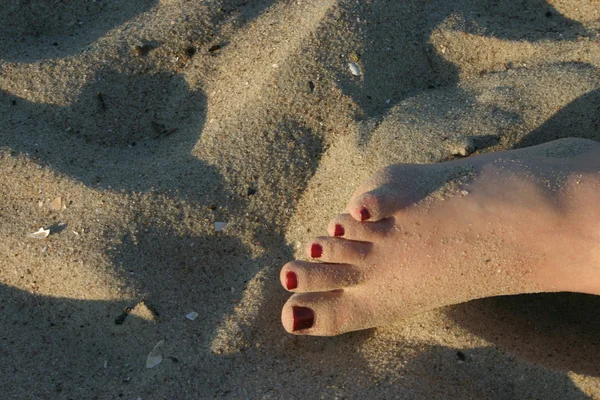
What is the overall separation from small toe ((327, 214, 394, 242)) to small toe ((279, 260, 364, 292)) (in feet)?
0.27

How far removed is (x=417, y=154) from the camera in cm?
191

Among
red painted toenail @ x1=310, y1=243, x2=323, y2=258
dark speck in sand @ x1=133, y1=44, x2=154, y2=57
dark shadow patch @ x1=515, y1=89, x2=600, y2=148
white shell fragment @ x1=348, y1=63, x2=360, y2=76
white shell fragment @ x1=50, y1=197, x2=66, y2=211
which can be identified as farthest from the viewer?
dark speck in sand @ x1=133, y1=44, x2=154, y2=57

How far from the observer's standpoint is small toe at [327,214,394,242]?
5.65 feet

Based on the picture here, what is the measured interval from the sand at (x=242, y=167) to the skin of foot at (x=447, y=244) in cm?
9

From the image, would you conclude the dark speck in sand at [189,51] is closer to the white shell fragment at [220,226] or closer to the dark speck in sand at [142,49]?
the dark speck in sand at [142,49]

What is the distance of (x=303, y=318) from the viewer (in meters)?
1.71

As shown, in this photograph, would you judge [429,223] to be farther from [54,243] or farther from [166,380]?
[54,243]

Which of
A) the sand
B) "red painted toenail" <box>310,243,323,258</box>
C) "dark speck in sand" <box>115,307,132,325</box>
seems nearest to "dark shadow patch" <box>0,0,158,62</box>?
the sand

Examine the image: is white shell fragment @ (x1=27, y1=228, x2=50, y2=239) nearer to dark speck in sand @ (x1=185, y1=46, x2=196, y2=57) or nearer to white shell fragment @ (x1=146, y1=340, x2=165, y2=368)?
white shell fragment @ (x1=146, y1=340, x2=165, y2=368)

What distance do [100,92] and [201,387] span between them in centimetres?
101

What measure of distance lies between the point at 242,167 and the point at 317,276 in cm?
41

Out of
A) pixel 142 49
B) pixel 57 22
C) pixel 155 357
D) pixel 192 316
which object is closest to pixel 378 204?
pixel 192 316

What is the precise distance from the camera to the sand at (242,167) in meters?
1.64

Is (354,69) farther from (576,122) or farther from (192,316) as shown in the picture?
(192,316)
